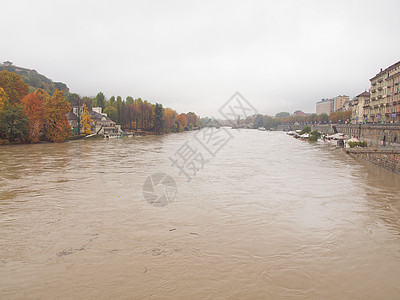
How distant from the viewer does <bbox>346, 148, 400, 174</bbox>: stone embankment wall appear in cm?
2153

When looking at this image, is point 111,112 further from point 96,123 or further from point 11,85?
point 11,85

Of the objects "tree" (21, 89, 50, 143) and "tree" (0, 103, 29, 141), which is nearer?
"tree" (0, 103, 29, 141)

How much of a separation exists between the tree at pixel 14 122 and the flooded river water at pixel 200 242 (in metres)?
30.6

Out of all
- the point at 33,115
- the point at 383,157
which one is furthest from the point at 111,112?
the point at 383,157

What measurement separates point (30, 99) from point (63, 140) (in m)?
8.30

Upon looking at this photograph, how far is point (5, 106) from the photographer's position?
42.8 m

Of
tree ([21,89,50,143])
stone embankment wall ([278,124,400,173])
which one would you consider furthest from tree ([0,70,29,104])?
stone embankment wall ([278,124,400,173])

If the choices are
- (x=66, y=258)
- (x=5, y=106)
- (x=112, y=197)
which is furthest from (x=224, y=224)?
(x=5, y=106)

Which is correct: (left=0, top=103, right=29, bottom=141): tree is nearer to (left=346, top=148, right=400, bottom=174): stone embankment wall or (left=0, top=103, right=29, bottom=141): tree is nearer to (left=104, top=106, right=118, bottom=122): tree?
(left=104, top=106, right=118, bottom=122): tree

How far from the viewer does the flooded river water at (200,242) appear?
6.02m

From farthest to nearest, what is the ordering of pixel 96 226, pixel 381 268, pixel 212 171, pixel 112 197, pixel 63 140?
pixel 63 140 → pixel 212 171 → pixel 112 197 → pixel 96 226 → pixel 381 268

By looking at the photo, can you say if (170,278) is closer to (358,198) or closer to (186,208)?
(186,208)

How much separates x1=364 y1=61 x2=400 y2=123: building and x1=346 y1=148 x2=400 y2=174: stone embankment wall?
79.5 ft

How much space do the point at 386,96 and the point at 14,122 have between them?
64.6 m
